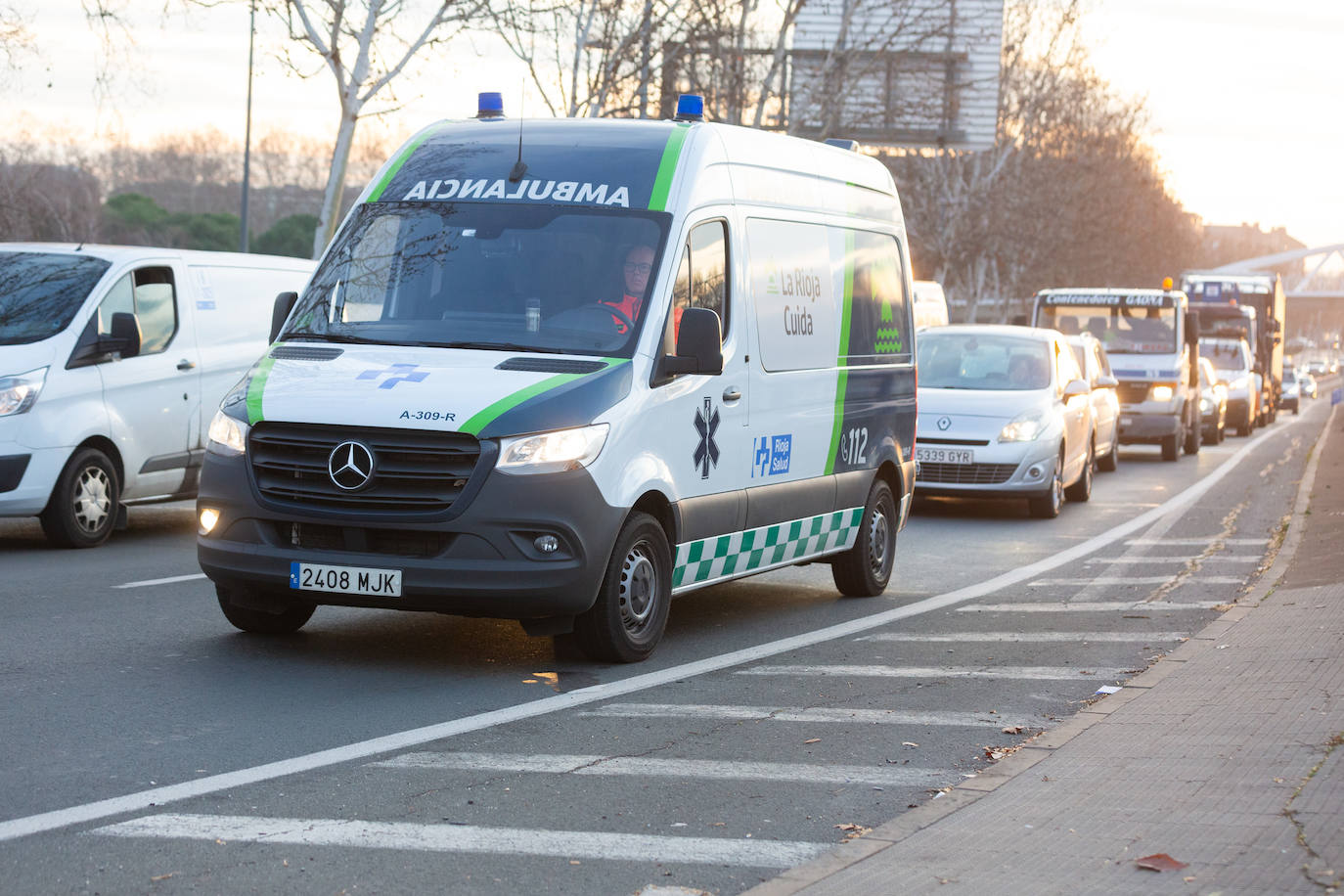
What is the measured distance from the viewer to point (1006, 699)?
775cm

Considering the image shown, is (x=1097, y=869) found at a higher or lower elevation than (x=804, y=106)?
lower

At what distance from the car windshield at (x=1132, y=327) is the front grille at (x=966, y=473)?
1152 cm

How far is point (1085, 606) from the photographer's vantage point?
423 inches

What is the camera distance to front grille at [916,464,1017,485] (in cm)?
1627

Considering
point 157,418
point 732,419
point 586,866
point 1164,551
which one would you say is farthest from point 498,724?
point 1164,551

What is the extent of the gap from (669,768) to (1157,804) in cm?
164

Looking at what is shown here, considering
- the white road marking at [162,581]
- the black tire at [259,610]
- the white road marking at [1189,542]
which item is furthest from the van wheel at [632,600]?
the white road marking at [1189,542]

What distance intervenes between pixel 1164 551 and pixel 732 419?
21.1 ft

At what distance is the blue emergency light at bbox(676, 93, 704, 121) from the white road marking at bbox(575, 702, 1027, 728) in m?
3.36

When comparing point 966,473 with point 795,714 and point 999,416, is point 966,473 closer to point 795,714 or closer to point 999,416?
point 999,416

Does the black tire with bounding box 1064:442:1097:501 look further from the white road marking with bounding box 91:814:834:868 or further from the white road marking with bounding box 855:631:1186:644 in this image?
the white road marking with bounding box 91:814:834:868

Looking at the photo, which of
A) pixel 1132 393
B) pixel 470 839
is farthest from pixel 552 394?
pixel 1132 393

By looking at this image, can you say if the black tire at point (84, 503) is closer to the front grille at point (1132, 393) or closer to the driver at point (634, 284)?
the driver at point (634, 284)

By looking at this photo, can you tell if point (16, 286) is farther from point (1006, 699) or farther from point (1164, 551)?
point (1164, 551)
